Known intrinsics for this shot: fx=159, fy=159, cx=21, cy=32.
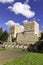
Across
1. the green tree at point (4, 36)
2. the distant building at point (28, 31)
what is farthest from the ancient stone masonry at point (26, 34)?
the green tree at point (4, 36)

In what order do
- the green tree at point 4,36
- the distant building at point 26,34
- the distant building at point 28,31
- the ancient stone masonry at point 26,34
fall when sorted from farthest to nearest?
1. the green tree at point 4,36
2. the distant building at point 28,31
3. the ancient stone masonry at point 26,34
4. the distant building at point 26,34

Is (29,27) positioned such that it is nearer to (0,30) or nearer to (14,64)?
(0,30)

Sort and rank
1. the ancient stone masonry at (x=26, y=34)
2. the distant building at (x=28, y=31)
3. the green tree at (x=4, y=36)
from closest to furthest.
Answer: the ancient stone masonry at (x=26, y=34) < the distant building at (x=28, y=31) < the green tree at (x=4, y=36)

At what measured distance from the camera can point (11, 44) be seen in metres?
40.2

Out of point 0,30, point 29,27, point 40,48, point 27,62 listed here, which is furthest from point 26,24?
point 27,62

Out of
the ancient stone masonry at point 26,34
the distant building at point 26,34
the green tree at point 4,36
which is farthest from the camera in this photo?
the green tree at point 4,36

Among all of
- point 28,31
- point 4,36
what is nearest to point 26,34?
point 28,31

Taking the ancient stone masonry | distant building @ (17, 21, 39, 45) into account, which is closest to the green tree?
the ancient stone masonry

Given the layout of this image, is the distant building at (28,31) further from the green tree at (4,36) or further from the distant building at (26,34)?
the green tree at (4,36)

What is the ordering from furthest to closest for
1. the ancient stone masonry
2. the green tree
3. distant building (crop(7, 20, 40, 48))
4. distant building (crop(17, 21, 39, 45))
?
the green tree
distant building (crop(17, 21, 39, 45))
the ancient stone masonry
distant building (crop(7, 20, 40, 48))

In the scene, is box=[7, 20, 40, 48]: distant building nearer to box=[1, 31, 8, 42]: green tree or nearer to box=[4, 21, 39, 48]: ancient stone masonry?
box=[4, 21, 39, 48]: ancient stone masonry

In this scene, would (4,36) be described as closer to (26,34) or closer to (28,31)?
(28,31)

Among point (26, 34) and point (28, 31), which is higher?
point (28, 31)

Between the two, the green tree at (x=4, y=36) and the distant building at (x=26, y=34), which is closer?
the distant building at (x=26, y=34)
